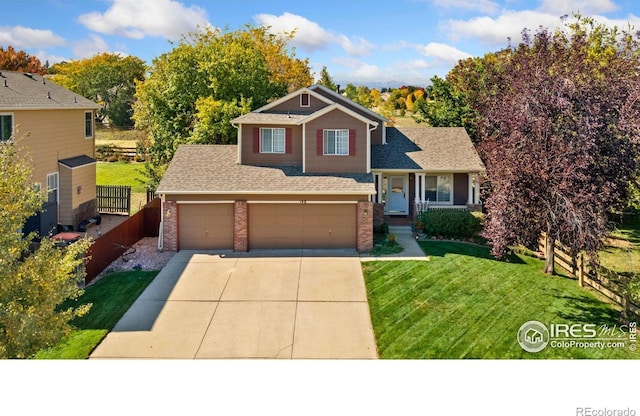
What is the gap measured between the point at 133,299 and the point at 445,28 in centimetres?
1183

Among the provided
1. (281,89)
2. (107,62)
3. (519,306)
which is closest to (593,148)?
(519,306)

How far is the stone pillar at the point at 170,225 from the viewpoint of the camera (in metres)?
17.7

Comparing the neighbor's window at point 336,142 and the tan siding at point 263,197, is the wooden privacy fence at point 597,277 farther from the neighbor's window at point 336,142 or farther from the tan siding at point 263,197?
the neighbor's window at point 336,142

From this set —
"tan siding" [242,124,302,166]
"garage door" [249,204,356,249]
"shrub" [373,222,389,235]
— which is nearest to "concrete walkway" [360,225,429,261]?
"shrub" [373,222,389,235]

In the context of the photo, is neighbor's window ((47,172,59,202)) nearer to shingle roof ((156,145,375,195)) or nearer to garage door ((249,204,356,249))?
shingle roof ((156,145,375,195))

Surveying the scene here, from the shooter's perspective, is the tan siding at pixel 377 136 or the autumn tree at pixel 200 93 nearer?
the tan siding at pixel 377 136

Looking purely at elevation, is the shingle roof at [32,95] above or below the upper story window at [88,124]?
above

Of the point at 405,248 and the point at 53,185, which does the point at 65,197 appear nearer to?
the point at 53,185

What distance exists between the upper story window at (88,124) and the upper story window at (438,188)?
52.6 feet

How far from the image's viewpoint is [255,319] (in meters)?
12.5

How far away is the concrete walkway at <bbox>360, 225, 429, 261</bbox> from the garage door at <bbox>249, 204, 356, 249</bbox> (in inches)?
52.8

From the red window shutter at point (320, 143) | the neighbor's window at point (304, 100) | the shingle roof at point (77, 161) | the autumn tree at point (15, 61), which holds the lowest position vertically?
the shingle roof at point (77, 161)

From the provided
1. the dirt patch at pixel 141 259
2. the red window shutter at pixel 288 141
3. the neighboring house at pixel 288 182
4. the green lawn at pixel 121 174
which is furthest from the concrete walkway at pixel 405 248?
the green lawn at pixel 121 174

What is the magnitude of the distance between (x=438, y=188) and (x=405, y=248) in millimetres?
5443
